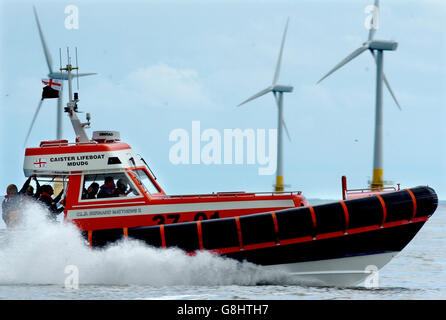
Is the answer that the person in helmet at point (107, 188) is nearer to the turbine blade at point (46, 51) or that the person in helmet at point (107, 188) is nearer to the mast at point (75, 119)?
the mast at point (75, 119)

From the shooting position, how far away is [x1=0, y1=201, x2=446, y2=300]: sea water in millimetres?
11164

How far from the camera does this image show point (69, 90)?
13.2m

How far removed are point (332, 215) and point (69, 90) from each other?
561cm

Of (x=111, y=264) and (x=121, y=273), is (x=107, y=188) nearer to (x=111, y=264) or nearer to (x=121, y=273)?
(x=111, y=264)

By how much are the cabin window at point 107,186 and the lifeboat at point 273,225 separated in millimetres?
26

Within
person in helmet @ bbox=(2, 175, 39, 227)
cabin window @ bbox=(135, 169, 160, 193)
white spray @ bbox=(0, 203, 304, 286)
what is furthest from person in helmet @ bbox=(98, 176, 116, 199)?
person in helmet @ bbox=(2, 175, 39, 227)

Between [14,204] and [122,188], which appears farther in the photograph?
[14,204]

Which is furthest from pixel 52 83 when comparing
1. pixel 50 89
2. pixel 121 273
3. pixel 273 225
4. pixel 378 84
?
pixel 378 84

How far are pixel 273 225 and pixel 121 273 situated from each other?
9.06 ft

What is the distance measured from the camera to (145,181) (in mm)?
12742

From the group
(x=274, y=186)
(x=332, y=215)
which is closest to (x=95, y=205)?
(x=332, y=215)

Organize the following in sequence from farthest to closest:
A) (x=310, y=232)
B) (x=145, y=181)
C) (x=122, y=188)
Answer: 1. (x=145, y=181)
2. (x=122, y=188)
3. (x=310, y=232)

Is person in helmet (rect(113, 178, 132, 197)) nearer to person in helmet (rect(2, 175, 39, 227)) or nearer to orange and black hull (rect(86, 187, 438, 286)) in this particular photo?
orange and black hull (rect(86, 187, 438, 286))
